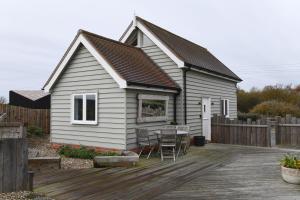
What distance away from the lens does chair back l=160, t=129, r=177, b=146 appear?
11859 mm

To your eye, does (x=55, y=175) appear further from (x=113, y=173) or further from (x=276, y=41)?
(x=276, y=41)

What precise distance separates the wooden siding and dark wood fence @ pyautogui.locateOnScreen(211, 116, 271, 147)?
2881mm

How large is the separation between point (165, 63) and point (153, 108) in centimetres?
301

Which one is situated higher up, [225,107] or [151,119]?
[225,107]

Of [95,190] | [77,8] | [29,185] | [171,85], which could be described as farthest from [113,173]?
[77,8]

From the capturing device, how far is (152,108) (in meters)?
13.5

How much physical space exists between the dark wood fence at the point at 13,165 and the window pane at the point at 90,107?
19.9 feet

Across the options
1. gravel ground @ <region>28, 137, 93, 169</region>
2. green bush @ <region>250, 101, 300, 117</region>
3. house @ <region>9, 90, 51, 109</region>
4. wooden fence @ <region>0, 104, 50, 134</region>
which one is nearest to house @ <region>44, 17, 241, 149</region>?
gravel ground @ <region>28, 137, 93, 169</region>

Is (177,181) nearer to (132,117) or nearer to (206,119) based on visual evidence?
(132,117)

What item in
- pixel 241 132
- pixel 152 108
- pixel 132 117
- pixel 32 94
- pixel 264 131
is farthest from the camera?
pixel 32 94

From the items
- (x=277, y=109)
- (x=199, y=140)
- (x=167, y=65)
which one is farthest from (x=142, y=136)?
(x=277, y=109)

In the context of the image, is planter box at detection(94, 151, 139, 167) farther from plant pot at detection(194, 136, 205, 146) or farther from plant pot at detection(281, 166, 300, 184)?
plant pot at detection(194, 136, 205, 146)

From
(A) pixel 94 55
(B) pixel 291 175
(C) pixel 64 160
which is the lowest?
(C) pixel 64 160

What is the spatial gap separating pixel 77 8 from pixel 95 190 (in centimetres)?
1307
